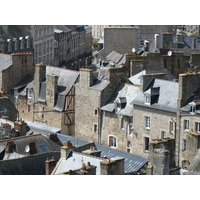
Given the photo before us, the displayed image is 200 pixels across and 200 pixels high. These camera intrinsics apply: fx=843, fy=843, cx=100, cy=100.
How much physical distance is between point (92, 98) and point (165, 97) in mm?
6329

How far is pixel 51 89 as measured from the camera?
187ft

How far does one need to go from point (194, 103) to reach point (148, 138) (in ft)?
13.8

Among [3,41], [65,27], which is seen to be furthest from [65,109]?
[65,27]

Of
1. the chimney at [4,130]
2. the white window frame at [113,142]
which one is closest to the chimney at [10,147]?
the chimney at [4,130]

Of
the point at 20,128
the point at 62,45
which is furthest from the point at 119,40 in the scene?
the point at 20,128

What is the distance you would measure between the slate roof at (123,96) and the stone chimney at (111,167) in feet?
51.2

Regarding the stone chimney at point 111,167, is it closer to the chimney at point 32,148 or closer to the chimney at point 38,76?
the chimney at point 32,148

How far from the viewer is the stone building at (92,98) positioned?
5359 centimetres

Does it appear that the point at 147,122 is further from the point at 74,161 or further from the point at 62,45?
the point at 62,45

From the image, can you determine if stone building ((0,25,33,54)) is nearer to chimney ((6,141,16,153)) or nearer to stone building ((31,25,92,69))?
stone building ((31,25,92,69))

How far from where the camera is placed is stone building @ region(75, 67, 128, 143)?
53.6 metres

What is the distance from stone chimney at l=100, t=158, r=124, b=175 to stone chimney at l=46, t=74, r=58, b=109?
2114 centimetres

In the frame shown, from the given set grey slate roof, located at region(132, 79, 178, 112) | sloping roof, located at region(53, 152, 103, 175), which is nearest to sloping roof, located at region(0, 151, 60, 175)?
sloping roof, located at region(53, 152, 103, 175)

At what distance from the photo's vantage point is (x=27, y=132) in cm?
4675
